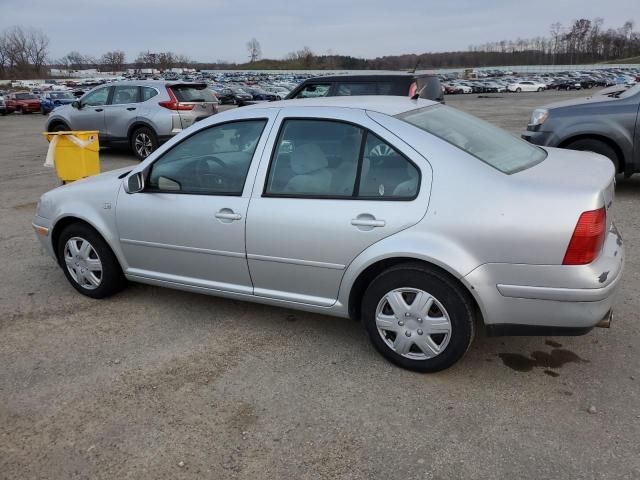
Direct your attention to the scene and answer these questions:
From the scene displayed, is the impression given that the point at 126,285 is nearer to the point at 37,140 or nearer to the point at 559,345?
the point at 559,345

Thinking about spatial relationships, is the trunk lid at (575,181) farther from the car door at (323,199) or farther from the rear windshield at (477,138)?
the car door at (323,199)

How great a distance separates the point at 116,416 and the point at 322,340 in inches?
54.7

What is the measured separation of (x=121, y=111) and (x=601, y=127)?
31.3ft

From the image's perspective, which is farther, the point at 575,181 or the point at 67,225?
the point at 67,225

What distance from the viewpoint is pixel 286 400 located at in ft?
9.98

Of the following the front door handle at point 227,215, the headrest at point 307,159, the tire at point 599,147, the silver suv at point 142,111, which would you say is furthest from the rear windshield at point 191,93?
the headrest at point 307,159

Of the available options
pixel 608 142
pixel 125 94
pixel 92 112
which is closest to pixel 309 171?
pixel 608 142

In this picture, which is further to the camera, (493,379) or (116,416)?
(493,379)

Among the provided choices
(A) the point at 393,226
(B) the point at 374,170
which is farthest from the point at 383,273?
(B) the point at 374,170

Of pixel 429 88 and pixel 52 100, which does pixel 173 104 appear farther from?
pixel 52 100

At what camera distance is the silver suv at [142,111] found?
11.5m

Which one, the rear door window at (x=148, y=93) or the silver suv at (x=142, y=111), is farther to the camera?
the rear door window at (x=148, y=93)

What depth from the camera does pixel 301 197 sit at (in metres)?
3.38

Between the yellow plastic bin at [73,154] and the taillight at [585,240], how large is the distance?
279 inches
